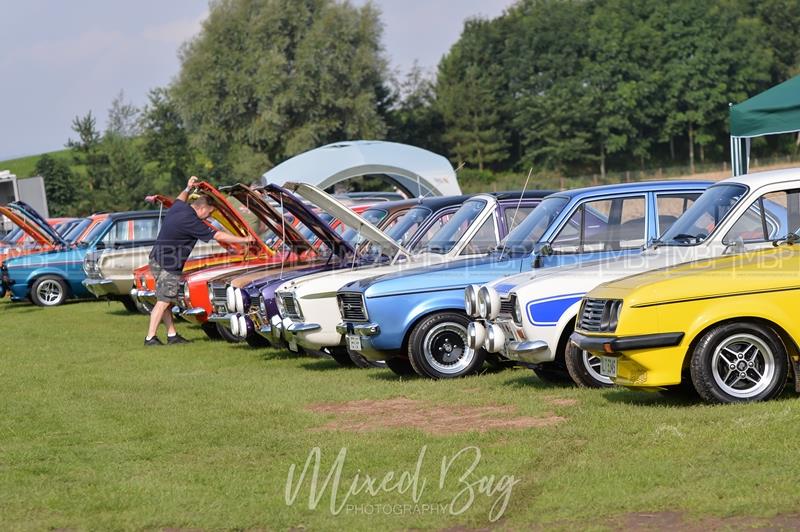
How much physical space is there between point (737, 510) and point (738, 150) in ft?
42.1

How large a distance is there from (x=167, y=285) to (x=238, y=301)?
212 centimetres

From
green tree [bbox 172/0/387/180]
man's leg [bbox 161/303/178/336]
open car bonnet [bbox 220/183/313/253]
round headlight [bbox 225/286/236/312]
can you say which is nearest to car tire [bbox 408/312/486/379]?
round headlight [bbox 225/286/236/312]

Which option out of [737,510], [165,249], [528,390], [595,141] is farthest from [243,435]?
[595,141]

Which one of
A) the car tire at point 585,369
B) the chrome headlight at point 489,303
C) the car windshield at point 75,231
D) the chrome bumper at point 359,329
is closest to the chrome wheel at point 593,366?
the car tire at point 585,369

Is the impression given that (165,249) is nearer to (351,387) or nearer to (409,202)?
(409,202)

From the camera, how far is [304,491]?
659 cm

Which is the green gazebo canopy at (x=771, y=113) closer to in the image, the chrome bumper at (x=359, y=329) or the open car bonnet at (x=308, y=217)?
the open car bonnet at (x=308, y=217)

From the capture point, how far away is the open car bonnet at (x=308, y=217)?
13242mm

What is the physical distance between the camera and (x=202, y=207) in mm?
15453

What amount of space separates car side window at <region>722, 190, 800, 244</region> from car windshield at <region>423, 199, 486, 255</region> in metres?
3.26

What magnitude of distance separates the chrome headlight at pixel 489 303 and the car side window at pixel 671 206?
1920mm

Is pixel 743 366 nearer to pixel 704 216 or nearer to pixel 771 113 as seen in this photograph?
pixel 704 216

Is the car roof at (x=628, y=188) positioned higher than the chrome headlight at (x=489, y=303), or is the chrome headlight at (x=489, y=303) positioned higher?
the car roof at (x=628, y=188)

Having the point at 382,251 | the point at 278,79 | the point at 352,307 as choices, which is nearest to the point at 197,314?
the point at 382,251
